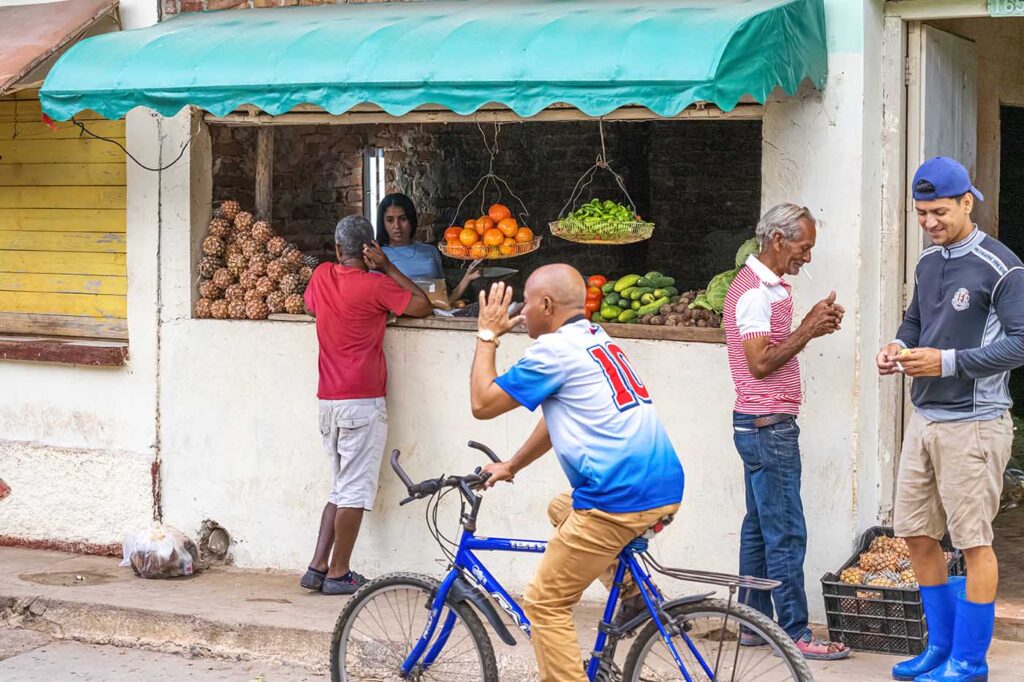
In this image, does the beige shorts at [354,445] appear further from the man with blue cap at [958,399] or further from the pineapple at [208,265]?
the man with blue cap at [958,399]

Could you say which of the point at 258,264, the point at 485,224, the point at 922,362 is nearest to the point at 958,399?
the point at 922,362

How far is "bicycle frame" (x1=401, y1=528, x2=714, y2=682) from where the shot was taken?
4660 mm

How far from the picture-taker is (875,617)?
19.8 ft

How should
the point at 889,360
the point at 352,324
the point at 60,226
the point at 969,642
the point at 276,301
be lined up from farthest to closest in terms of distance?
1. the point at 60,226
2. the point at 276,301
3. the point at 352,324
4. the point at 969,642
5. the point at 889,360

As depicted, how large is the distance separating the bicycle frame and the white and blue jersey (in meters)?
0.25

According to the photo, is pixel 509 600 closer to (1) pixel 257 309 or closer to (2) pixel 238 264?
(1) pixel 257 309

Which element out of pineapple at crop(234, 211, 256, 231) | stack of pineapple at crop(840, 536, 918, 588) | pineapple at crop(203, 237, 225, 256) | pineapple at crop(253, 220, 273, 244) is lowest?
stack of pineapple at crop(840, 536, 918, 588)

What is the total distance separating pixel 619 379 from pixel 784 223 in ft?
4.96

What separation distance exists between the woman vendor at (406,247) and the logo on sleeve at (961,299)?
3437mm

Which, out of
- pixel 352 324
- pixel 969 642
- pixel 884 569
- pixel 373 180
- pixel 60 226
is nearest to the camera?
pixel 969 642

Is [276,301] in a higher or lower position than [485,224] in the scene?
lower

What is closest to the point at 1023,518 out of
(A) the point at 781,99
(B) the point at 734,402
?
(B) the point at 734,402

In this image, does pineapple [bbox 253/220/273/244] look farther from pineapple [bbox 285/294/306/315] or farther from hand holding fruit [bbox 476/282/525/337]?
hand holding fruit [bbox 476/282/525/337]

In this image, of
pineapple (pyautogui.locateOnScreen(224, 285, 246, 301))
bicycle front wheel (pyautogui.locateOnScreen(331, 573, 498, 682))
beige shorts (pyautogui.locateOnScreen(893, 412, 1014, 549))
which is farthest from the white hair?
pineapple (pyautogui.locateOnScreen(224, 285, 246, 301))
